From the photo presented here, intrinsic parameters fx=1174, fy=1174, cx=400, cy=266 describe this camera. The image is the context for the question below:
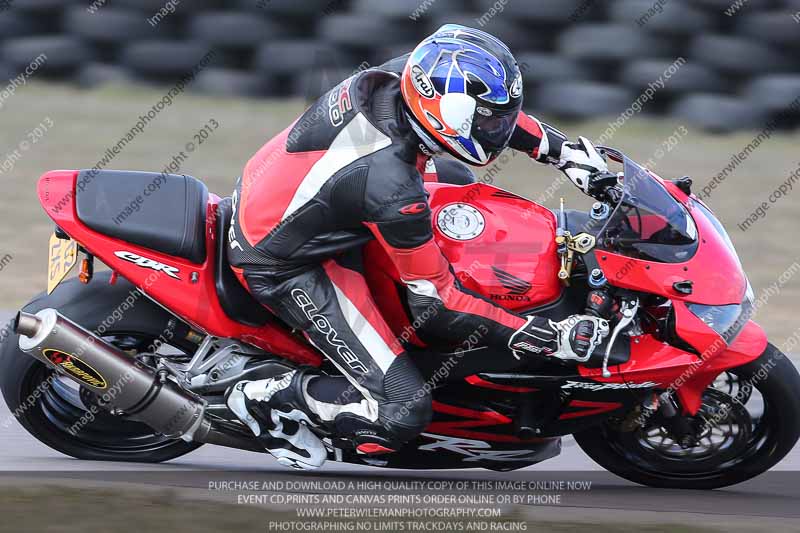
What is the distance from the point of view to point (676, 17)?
945 centimetres

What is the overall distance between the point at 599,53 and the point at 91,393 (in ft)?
19.8

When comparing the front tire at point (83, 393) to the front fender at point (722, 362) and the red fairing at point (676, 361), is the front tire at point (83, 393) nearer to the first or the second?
the red fairing at point (676, 361)

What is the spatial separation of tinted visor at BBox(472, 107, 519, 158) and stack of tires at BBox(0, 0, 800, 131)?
520cm

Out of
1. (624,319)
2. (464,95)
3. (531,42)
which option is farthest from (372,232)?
(531,42)

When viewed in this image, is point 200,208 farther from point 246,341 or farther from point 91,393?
point 91,393

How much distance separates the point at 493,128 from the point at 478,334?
2.42ft

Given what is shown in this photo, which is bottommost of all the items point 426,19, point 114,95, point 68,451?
point 114,95

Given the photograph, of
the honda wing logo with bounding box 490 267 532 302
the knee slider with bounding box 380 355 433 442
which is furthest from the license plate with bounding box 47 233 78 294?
the honda wing logo with bounding box 490 267 532 302

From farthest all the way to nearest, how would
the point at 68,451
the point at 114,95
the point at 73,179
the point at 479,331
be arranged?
the point at 114,95 → the point at 68,451 → the point at 73,179 → the point at 479,331

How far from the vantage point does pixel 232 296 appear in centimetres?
439

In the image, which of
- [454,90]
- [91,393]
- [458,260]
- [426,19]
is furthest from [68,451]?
[426,19]

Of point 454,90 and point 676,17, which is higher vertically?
point 454,90

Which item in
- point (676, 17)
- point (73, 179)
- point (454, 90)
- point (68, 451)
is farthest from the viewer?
point (676, 17)

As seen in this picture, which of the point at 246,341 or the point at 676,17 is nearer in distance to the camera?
the point at 246,341
